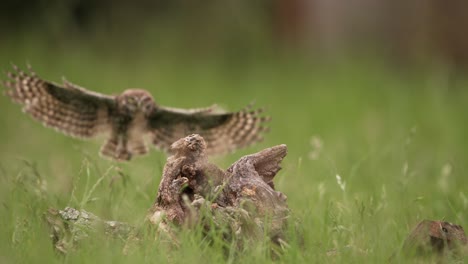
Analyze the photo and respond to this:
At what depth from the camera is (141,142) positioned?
4980 millimetres

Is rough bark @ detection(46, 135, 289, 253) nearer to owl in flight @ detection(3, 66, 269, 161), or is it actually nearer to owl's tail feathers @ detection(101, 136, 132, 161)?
owl in flight @ detection(3, 66, 269, 161)

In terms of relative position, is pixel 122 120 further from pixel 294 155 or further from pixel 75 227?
pixel 294 155

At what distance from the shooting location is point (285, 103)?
10.4m

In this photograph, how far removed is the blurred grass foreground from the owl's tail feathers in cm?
13

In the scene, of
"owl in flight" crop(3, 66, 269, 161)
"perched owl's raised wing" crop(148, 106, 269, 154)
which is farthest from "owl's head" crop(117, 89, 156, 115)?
"perched owl's raised wing" crop(148, 106, 269, 154)

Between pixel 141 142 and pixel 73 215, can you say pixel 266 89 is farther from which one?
pixel 73 215

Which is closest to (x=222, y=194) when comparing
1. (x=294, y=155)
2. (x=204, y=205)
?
(x=204, y=205)

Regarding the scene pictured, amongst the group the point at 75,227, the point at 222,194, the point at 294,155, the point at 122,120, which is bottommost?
the point at 75,227

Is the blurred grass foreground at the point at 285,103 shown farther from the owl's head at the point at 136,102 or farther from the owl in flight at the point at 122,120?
Answer: the owl's head at the point at 136,102

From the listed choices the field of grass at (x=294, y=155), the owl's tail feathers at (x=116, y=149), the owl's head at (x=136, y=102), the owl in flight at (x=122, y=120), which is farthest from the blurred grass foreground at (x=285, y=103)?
the owl's head at (x=136, y=102)

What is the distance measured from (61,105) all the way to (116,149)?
44 cm

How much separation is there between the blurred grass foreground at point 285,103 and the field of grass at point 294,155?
0.06ft

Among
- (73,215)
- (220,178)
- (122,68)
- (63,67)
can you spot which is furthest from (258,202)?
(122,68)

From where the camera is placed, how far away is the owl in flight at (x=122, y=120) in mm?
4789
